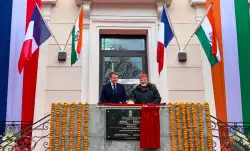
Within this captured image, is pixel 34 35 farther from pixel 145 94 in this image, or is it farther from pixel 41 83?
pixel 145 94

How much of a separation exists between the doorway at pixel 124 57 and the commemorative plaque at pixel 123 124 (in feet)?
10.3

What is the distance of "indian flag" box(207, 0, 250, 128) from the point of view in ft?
39.2

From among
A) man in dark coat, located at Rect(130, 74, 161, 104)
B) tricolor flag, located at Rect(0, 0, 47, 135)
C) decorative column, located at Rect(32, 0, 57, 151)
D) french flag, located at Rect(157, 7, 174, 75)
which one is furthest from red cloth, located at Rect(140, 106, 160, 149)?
tricolor flag, located at Rect(0, 0, 47, 135)

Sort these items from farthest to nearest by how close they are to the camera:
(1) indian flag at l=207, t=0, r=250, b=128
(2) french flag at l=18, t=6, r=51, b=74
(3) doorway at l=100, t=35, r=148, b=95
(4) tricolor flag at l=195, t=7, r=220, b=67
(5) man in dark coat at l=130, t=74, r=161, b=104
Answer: (3) doorway at l=100, t=35, r=148, b=95, (1) indian flag at l=207, t=0, r=250, b=128, (4) tricolor flag at l=195, t=7, r=220, b=67, (2) french flag at l=18, t=6, r=51, b=74, (5) man in dark coat at l=130, t=74, r=161, b=104

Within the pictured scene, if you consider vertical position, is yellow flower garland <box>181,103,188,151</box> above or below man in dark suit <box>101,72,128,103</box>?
below

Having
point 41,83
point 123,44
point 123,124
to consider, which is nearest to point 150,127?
point 123,124

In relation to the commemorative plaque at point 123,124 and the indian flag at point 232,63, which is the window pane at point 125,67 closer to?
the indian flag at point 232,63

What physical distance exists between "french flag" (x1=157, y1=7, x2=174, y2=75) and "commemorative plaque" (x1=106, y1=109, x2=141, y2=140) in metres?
2.40

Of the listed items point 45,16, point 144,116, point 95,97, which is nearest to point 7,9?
point 45,16

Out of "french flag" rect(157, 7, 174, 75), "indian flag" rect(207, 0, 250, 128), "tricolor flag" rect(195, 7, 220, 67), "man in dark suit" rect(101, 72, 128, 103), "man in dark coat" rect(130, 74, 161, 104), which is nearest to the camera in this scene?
"man in dark coat" rect(130, 74, 161, 104)

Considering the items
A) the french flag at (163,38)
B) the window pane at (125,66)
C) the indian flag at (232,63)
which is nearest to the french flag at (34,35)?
the window pane at (125,66)

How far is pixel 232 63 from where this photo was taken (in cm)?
1230

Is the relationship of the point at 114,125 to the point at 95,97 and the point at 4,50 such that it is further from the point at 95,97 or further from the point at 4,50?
the point at 4,50

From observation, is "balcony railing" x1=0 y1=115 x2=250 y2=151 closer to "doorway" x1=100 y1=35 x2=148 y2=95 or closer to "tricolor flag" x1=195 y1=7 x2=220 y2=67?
"tricolor flag" x1=195 y1=7 x2=220 y2=67
